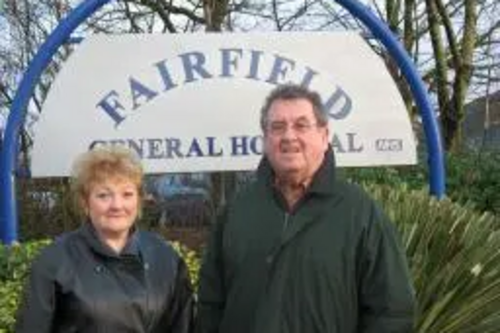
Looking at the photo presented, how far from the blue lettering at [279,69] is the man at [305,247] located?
138 inches

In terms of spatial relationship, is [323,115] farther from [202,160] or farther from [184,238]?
[184,238]

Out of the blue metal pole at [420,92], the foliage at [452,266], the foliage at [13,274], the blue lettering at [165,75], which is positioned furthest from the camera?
the blue metal pole at [420,92]

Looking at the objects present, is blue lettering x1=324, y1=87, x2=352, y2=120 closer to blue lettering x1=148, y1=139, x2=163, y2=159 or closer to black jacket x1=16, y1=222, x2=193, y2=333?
blue lettering x1=148, y1=139, x2=163, y2=159

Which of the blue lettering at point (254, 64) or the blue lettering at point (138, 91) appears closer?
the blue lettering at point (138, 91)

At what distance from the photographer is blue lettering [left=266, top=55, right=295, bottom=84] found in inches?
269

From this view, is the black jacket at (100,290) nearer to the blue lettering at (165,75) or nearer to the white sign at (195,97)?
the white sign at (195,97)

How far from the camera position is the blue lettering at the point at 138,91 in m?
6.70

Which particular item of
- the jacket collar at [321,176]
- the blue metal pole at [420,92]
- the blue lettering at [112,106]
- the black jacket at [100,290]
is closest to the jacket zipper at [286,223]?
the jacket collar at [321,176]

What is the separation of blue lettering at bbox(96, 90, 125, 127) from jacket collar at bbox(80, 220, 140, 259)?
10.7 feet

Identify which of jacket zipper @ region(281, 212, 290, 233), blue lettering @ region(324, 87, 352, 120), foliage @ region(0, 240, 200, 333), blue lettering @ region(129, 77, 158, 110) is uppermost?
blue lettering @ region(129, 77, 158, 110)

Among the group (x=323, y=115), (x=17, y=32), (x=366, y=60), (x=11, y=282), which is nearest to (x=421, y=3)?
(x=17, y=32)

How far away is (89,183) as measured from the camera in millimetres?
3371

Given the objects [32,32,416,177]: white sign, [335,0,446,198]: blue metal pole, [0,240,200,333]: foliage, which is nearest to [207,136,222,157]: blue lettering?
[32,32,416,177]: white sign

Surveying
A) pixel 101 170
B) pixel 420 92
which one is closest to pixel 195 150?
pixel 420 92
